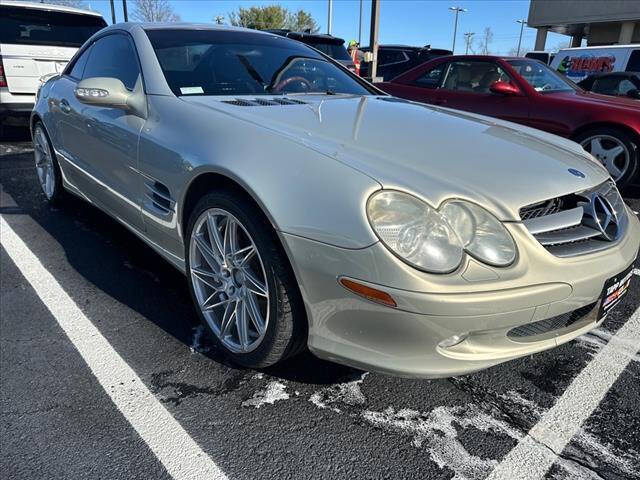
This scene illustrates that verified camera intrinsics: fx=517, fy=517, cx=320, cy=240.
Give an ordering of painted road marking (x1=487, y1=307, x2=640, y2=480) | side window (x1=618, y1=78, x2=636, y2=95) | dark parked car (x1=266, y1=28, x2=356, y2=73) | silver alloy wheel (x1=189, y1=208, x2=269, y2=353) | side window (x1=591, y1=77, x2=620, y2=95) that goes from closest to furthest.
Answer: painted road marking (x1=487, y1=307, x2=640, y2=480) < silver alloy wheel (x1=189, y1=208, x2=269, y2=353) < side window (x1=618, y1=78, x2=636, y2=95) < side window (x1=591, y1=77, x2=620, y2=95) < dark parked car (x1=266, y1=28, x2=356, y2=73)

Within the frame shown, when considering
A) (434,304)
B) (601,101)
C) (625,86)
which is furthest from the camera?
(625,86)

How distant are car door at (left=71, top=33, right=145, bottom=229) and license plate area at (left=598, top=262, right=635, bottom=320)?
7.16 feet

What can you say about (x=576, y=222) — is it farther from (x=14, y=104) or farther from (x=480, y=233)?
(x=14, y=104)

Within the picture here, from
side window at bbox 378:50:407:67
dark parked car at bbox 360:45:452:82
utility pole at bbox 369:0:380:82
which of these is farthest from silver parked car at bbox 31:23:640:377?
side window at bbox 378:50:407:67

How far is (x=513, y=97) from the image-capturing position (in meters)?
5.56

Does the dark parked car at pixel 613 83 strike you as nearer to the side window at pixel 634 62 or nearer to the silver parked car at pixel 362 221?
the side window at pixel 634 62

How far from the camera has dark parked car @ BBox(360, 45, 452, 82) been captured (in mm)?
14426

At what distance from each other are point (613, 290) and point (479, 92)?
4385 millimetres

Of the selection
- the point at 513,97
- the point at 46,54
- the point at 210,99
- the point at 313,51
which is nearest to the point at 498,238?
the point at 210,99

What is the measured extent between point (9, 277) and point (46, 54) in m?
4.73

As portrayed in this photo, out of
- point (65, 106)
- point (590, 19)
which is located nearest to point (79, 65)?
point (65, 106)

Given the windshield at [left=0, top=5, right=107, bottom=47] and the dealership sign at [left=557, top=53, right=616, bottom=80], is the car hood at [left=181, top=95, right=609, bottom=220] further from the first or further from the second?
the dealership sign at [left=557, top=53, right=616, bottom=80]

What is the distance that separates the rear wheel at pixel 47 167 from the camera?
4.17 metres

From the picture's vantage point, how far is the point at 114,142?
2.88m
